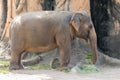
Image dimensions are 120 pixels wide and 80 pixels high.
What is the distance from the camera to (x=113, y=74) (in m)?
10.7

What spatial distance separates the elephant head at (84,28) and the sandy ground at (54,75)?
29.8 inches

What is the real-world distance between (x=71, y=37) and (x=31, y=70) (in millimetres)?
1420

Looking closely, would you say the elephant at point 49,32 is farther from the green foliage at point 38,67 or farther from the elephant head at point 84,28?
the green foliage at point 38,67

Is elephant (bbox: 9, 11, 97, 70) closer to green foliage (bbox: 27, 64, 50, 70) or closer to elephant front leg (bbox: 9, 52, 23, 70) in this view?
elephant front leg (bbox: 9, 52, 23, 70)

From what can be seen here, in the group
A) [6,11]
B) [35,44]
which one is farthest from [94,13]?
[35,44]

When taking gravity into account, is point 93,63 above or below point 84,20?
below

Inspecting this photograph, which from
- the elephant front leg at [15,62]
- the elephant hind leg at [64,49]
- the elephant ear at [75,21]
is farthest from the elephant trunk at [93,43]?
the elephant front leg at [15,62]

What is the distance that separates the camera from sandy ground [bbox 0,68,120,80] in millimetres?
9570

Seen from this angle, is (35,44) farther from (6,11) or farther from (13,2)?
(6,11)

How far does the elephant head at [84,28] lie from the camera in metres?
11.2

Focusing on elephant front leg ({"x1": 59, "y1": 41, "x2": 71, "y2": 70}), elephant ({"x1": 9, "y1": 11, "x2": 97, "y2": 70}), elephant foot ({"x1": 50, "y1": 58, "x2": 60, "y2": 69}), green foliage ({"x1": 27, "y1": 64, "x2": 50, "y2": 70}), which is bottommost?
green foliage ({"x1": 27, "y1": 64, "x2": 50, "y2": 70})

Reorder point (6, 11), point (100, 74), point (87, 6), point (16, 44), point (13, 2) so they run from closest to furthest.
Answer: point (100, 74), point (16, 44), point (87, 6), point (13, 2), point (6, 11)

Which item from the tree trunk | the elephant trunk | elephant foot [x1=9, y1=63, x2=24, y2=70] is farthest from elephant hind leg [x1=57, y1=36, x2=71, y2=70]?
the tree trunk

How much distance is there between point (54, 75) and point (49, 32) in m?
1.54
